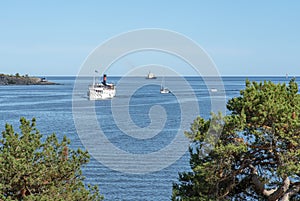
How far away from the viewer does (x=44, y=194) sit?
587 inches

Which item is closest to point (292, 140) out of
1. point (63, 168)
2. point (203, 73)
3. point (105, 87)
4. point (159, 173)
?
point (203, 73)

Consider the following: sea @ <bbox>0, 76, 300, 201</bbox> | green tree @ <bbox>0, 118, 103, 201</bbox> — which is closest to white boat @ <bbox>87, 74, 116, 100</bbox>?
sea @ <bbox>0, 76, 300, 201</bbox>

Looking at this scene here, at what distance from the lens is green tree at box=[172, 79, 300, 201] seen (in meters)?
15.5

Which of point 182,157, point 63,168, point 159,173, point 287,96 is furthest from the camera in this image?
point 182,157

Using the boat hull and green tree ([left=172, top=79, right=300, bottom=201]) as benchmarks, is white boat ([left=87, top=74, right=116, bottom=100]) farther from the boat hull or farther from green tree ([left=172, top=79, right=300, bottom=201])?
green tree ([left=172, top=79, right=300, bottom=201])

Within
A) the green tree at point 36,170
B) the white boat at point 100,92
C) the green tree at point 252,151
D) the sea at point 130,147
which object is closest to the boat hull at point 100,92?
the white boat at point 100,92

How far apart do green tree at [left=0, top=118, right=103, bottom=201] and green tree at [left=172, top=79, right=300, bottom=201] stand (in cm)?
363

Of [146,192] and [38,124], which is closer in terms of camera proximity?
[146,192]

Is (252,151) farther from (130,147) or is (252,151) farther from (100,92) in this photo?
(100,92)

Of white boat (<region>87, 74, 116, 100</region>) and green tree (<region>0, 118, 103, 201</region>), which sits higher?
white boat (<region>87, 74, 116, 100</region>)

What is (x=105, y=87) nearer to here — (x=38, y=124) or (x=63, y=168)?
(x=38, y=124)

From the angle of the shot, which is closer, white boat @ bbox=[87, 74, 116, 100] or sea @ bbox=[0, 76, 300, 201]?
sea @ bbox=[0, 76, 300, 201]

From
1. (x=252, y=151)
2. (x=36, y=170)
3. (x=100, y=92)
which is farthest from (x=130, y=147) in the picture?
(x=100, y=92)

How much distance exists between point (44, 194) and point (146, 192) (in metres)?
18.2
